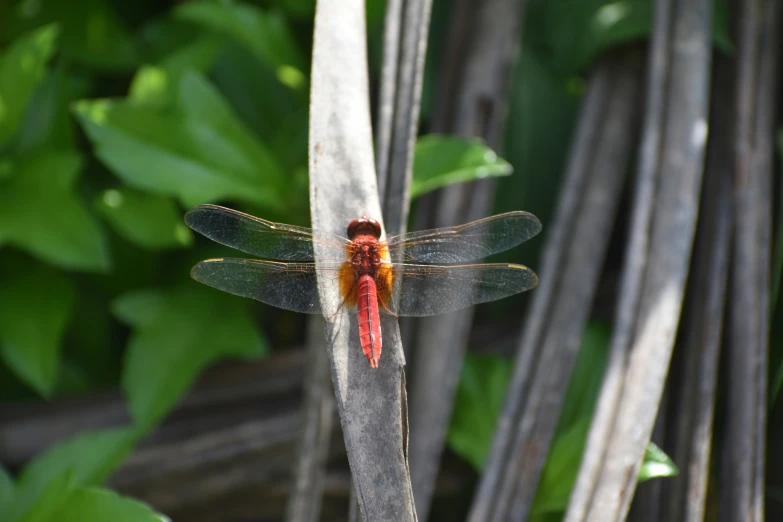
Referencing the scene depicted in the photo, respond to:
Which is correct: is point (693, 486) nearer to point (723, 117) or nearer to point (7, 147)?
point (723, 117)

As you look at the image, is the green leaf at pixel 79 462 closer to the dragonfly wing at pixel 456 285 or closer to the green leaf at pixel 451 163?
the dragonfly wing at pixel 456 285

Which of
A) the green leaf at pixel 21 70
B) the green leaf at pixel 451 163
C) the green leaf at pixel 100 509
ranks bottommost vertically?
the green leaf at pixel 100 509

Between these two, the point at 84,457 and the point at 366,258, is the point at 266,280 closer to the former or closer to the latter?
the point at 366,258

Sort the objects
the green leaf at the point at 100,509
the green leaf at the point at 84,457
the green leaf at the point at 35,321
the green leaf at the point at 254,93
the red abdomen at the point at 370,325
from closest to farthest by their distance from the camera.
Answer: the red abdomen at the point at 370,325, the green leaf at the point at 100,509, the green leaf at the point at 84,457, the green leaf at the point at 35,321, the green leaf at the point at 254,93

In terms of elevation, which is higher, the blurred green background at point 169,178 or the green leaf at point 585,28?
the green leaf at point 585,28

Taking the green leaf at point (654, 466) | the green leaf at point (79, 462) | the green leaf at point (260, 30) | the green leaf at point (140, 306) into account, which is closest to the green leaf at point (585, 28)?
the green leaf at point (260, 30)

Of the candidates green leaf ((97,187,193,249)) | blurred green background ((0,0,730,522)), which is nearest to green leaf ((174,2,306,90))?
blurred green background ((0,0,730,522))
